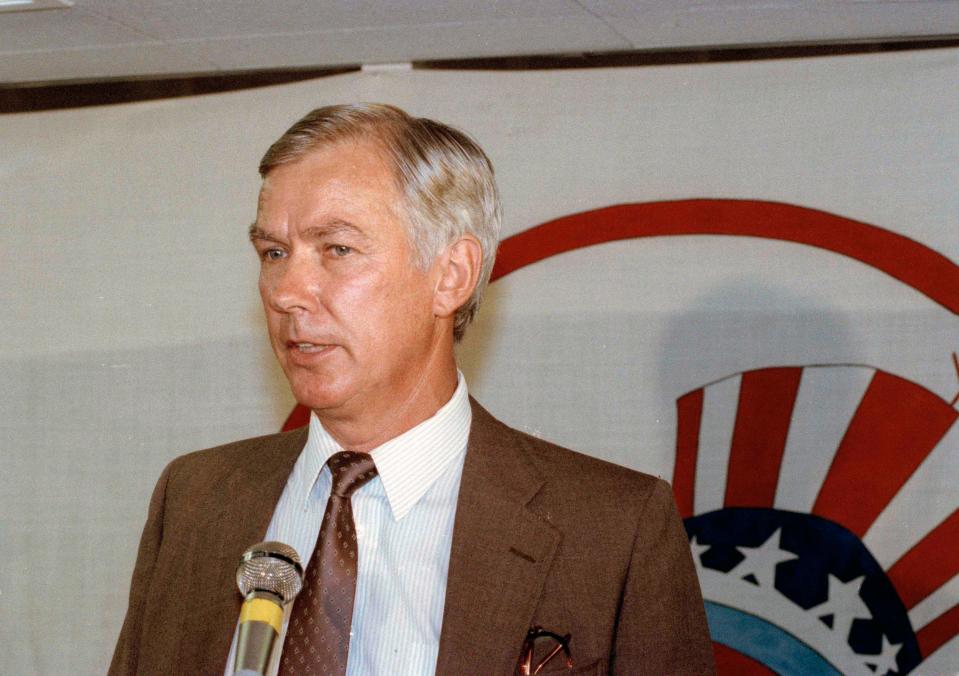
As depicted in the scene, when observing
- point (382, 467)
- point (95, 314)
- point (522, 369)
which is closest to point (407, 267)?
point (382, 467)

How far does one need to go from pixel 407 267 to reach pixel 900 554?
57.8 inches

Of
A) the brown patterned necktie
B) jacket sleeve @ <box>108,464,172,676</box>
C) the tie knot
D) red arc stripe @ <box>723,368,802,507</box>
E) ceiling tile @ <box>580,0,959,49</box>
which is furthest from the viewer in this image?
red arc stripe @ <box>723,368,802,507</box>

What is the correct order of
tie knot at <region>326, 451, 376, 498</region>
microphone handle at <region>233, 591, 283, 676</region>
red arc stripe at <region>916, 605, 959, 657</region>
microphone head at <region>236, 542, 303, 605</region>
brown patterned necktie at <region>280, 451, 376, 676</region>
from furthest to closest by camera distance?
1. red arc stripe at <region>916, 605, 959, 657</region>
2. tie knot at <region>326, 451, 376, 498</region>
3. brown patterned necktie at <region>280, 451, 376, 676</region>
4. microphone head at <region>236, 542, 303, 605</region>
5. microphone handle at <region>233, 591, 283, 676</region>

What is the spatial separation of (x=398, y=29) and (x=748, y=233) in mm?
897

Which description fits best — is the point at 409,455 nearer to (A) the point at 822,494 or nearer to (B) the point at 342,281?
(B) the point at 342,281

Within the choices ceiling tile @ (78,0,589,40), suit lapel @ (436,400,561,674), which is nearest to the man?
suit lapel @ (436,400,561,674)

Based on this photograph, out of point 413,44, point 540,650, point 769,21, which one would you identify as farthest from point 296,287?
point 769,21

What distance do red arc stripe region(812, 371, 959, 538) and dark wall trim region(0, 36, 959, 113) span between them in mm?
750

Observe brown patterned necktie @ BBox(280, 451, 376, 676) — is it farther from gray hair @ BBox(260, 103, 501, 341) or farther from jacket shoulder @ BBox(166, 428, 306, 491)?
gray hair @ BBox(260, 103, 501, 341)

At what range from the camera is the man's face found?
161 centimetres

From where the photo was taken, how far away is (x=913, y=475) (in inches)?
102

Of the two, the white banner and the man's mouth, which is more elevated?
the white banner

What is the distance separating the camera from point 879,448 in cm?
263

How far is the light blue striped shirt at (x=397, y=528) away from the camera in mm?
1575
